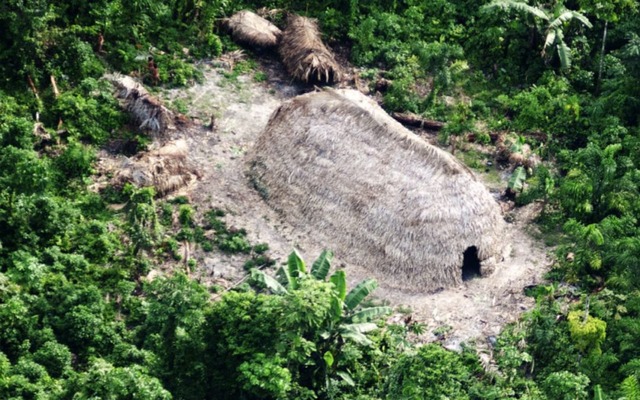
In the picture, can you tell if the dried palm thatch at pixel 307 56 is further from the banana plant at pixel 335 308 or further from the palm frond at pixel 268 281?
the palm frond at pixel 268 281

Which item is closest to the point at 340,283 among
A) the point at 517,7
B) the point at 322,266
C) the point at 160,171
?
the point at 322,266

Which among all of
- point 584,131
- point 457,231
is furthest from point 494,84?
point 457,231

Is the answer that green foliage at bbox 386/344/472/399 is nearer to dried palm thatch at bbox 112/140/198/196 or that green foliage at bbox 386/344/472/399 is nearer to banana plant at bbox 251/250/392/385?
banana plant at bbox 251/250/392/385

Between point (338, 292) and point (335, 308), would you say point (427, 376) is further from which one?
point (338, 292)

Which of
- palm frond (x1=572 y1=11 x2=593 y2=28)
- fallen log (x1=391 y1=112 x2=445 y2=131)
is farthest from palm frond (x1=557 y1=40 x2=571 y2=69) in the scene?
fallen log (x1=391 y1=112 x2=445 y2=131)

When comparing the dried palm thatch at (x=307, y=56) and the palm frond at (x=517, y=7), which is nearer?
the dried palm thatch at (x=307, y=56)

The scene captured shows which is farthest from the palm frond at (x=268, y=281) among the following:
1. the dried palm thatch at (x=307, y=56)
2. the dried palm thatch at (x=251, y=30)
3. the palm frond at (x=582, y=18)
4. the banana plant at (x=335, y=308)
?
the palm frond at (x=582, y=18)
